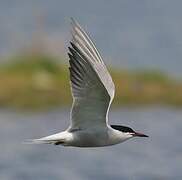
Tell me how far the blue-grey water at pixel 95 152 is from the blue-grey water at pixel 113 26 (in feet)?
7.04

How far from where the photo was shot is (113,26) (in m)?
23.4

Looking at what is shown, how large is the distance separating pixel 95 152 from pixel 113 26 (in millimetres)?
8120

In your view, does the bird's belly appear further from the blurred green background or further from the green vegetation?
the green vegetation

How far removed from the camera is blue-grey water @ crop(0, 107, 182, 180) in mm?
14039

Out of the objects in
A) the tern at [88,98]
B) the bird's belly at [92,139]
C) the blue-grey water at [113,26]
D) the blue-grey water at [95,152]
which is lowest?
the blue-grey water at [95,152]

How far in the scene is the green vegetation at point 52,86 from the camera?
17.3 metres

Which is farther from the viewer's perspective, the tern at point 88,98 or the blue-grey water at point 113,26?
the blue-grey water at point 113,26

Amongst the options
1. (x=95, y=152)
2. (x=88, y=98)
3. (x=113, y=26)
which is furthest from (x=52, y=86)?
(x=88, y=98)

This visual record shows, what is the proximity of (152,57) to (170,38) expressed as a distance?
1.77 metres

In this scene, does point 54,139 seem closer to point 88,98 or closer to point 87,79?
point 88,98

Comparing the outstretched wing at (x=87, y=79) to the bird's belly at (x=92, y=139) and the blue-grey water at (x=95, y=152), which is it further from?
the blue-grey water at (x=95, y=152)

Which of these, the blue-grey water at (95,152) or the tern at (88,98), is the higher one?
the tern at (88,98)

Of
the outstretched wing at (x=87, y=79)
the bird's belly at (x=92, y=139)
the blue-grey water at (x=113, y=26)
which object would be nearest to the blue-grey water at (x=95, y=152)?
the blue-grey water at (x=113, y=26)

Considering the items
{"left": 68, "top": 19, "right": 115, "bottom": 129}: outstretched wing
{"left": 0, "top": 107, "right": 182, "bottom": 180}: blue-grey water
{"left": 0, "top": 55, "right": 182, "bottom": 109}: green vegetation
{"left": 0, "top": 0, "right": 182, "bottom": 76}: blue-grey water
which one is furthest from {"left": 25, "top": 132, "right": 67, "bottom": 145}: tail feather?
{"left": 0, "top": 0, "right": 182, "bottom": 76}: blue-grey water
